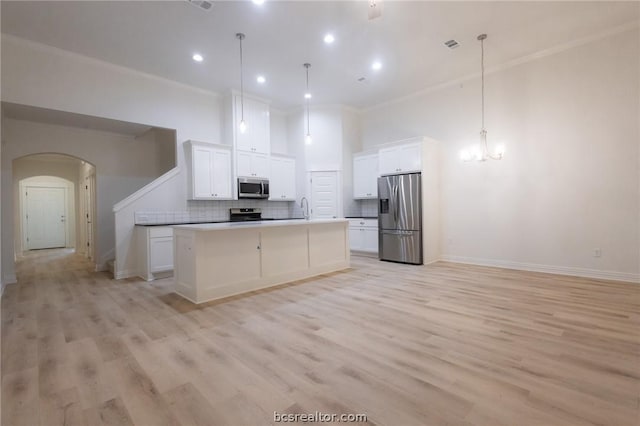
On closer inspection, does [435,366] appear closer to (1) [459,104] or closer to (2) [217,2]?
(2) [217,2]

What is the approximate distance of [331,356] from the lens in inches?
89.1

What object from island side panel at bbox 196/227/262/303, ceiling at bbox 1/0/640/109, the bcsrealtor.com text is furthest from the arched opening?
the bcsrealtor.com text

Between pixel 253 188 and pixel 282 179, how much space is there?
37.3 inches

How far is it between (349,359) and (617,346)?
213 centimetres

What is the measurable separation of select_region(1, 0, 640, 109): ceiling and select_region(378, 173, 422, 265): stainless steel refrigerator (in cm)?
212

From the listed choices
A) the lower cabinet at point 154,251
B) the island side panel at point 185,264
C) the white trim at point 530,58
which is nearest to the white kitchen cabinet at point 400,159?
the white trim at point 530,58

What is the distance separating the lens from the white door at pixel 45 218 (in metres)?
9.09

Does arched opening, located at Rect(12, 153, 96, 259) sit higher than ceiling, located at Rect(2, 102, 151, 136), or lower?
lower

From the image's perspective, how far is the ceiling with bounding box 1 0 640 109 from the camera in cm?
368

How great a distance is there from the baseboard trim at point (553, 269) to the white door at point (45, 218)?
11.6 metres

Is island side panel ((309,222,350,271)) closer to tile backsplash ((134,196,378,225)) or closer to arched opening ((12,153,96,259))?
tile backsplash ((134,196,378,225))

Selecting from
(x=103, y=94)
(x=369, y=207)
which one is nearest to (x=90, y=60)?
(x=103, y=94)

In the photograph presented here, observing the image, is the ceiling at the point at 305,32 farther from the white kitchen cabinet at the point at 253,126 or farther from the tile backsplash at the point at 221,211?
the tile backsplash at the point at 221,211

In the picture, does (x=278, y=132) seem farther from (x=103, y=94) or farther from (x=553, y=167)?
(x=553, y=167)
